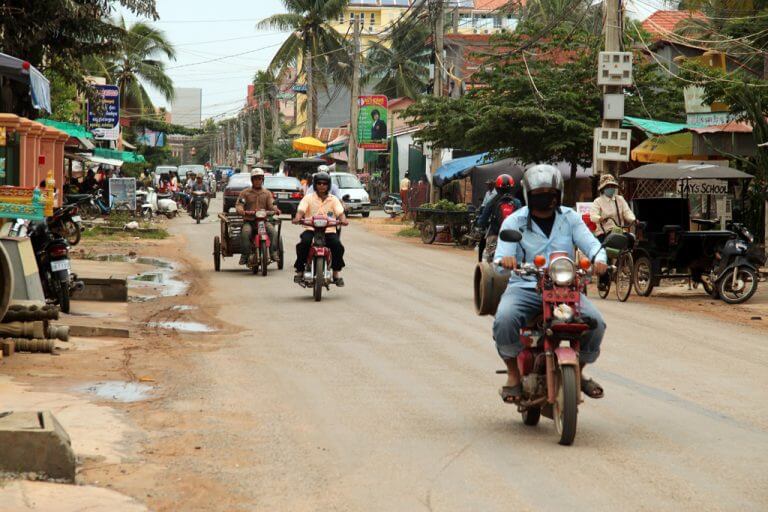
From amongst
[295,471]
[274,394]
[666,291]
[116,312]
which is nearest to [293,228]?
[666,291]

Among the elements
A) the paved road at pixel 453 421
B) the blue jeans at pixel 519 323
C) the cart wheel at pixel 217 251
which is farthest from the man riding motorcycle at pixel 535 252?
the cart wheel at pixel 217 251

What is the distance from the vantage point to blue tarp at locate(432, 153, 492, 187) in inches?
1489

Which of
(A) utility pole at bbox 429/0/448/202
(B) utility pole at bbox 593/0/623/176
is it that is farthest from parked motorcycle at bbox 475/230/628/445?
(A) utility pole at bbox 429/0/448/202

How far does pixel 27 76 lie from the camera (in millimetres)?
15180

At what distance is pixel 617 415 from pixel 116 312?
27.3 ft

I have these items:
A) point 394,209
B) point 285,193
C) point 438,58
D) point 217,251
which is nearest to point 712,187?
point 217,251

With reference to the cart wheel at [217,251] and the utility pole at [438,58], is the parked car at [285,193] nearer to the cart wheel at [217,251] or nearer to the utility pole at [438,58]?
the utility pole at [438,58]

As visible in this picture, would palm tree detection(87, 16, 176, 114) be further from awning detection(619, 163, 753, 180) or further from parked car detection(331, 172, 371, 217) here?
awning detection(619, 163, 753, 180)

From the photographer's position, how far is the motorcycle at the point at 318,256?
1652 centimetres

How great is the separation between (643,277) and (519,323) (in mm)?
11716

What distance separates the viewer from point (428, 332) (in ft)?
43.4

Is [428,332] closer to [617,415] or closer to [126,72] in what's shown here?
[617,415]

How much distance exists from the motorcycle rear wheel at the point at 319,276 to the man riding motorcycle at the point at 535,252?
8844 mm

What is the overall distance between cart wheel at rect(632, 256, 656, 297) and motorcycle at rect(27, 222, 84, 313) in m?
9.27
